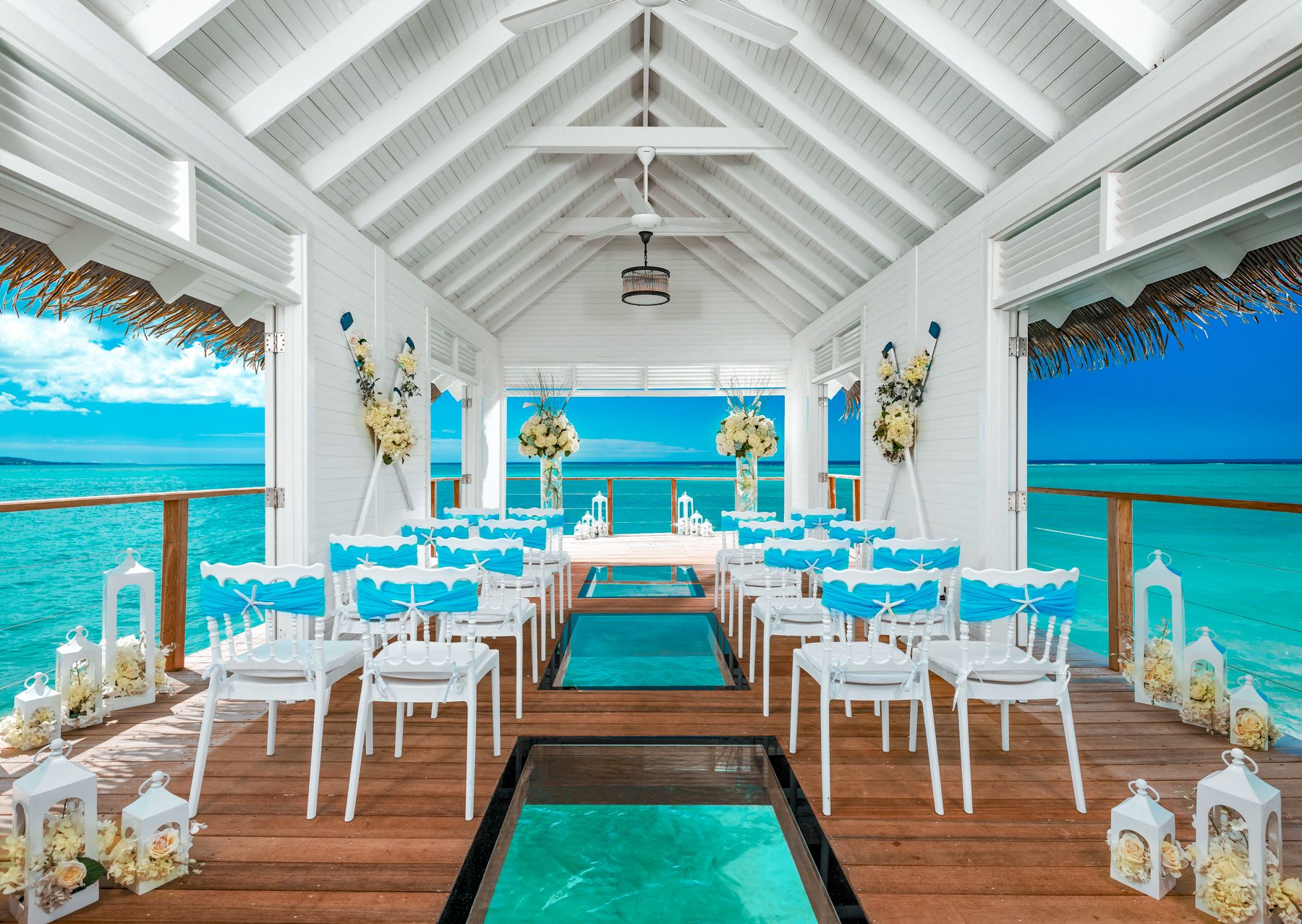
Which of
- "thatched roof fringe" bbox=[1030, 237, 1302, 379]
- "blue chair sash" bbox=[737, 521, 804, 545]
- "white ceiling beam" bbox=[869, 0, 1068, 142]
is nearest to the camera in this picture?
"white ceiling beam" bbox=[869, 0, 1068, 142]

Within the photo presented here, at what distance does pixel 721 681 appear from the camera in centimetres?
424

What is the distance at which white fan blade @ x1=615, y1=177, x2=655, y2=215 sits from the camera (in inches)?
239

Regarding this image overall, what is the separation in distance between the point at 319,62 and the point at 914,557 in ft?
13.8

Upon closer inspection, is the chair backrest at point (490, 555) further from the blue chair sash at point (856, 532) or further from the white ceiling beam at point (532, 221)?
the white ceiling beam at point (532, 221)

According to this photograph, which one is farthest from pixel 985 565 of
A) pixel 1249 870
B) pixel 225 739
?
pixel 225 739

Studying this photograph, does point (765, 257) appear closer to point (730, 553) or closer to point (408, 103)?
point (730, 553)

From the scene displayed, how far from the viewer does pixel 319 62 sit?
3.88 metres

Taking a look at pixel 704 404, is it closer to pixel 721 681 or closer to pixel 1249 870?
pixel 721 681

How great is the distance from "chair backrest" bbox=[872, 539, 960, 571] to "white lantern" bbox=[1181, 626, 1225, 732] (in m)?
1.16

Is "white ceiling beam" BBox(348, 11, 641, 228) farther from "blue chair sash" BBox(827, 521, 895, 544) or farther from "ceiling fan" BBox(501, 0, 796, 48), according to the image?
"blue chair sash" BBox(827, 521, 895, 544)

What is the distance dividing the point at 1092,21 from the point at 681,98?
4354 millimetres

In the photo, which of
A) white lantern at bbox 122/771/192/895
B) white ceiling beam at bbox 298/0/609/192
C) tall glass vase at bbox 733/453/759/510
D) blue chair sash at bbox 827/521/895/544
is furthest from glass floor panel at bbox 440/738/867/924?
tall glass vase at bbox 733/453/759/510

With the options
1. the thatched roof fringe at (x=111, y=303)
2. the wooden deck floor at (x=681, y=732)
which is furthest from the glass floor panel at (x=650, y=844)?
the thatched roof fringe at (x=111, y=303)

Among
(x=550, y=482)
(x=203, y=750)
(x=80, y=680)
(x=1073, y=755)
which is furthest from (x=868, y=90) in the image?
(x=550, y=482)
